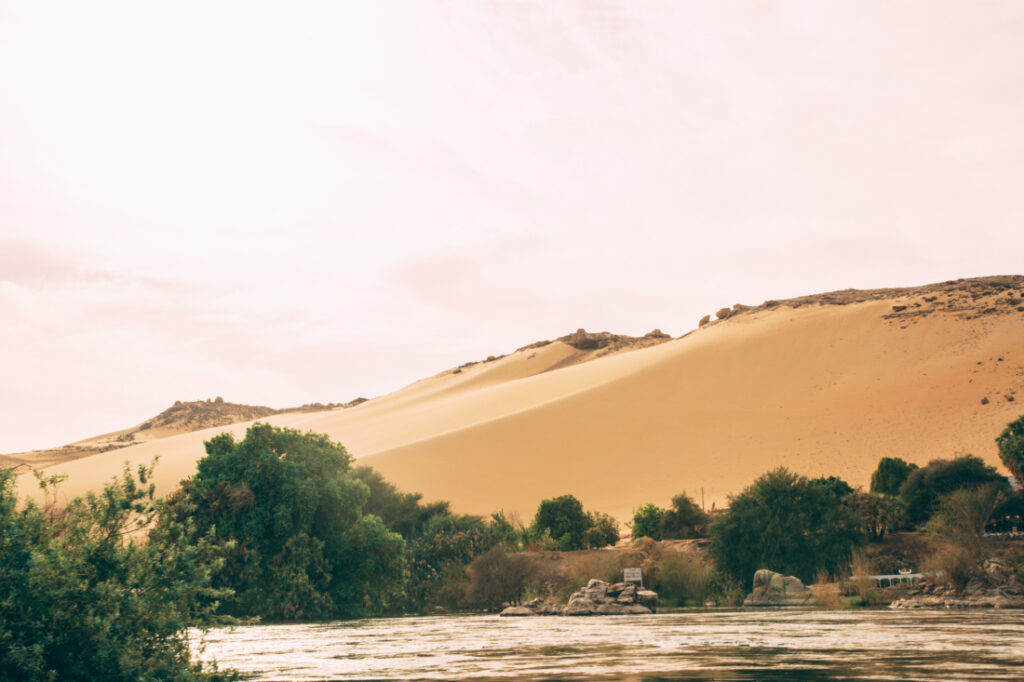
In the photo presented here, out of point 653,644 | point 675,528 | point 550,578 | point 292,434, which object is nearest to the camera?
point 653,644

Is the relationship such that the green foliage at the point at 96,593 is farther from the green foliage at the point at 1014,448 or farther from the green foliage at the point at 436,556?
the green foliage at the point at 1014,448

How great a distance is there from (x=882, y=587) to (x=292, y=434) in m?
24.3

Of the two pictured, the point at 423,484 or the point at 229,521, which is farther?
the point at 423,484

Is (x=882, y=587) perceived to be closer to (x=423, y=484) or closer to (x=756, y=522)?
(x=756, y=522)

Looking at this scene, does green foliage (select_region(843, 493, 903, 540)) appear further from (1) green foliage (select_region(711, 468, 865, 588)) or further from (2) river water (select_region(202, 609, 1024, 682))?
→ (2) river water (select_region(202, 609, 1024, 682))

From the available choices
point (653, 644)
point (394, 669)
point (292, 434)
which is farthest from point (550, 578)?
point (394, 669)

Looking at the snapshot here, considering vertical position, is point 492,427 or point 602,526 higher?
point 492,427

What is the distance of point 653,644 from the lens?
20094 millimetres

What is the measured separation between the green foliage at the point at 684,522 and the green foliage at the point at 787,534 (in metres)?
9.19

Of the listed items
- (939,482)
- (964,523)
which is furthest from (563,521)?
(964,523)

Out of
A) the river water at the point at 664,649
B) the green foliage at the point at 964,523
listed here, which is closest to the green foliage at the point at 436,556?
the river water at the point at 664,649

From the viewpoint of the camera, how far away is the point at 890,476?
57.4 metres

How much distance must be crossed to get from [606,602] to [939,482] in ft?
76.2

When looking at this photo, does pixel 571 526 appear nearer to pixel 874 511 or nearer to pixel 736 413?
pixel 874 511
